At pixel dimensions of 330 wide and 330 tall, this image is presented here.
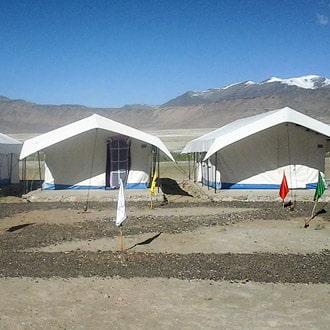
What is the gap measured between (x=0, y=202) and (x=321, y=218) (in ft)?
34.9

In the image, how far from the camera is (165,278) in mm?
7453

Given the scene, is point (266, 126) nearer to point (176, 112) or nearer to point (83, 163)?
point (83, 163)

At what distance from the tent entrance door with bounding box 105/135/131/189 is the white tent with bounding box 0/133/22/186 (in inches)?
175

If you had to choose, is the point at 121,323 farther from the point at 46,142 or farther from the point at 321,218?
the point at 46,142

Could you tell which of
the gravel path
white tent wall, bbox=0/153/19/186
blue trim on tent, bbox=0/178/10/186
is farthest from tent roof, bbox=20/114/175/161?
the gravel path

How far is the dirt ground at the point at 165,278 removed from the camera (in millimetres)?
5797

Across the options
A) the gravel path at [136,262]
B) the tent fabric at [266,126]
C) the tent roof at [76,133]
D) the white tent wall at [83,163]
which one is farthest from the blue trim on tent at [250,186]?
the gravel path at [136,262]

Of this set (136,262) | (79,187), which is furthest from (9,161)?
(136,262)

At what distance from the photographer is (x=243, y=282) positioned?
7.30 meters

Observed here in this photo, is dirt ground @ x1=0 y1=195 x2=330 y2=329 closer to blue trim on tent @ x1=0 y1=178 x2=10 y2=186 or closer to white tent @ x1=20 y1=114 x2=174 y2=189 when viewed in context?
white tent @ x1=20 y1=114 x2=174 y2=189

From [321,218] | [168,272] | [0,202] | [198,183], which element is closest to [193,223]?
[321,218]

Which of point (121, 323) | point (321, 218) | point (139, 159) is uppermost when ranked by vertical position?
point (139, 159)

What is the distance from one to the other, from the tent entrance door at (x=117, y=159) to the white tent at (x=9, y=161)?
14.6 ft

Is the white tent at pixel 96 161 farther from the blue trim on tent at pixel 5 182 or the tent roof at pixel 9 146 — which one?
the blue trim on tent at pixel 5 182
